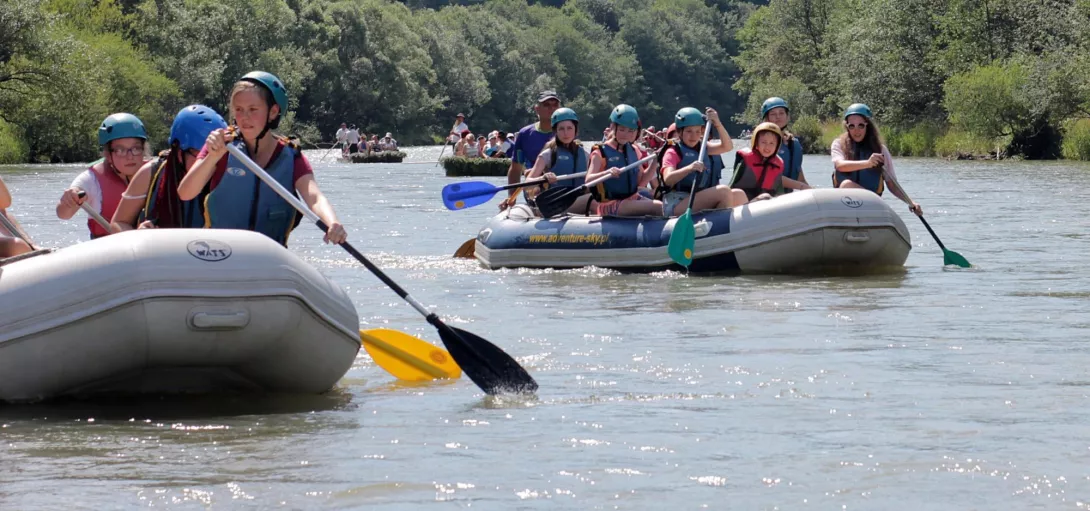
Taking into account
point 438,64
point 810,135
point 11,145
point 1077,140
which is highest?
point 438,64

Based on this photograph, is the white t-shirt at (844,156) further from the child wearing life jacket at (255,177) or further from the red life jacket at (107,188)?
the child wearing life jacket at (255,177)

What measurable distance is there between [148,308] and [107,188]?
173cm

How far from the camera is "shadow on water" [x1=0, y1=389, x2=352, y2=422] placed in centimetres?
580

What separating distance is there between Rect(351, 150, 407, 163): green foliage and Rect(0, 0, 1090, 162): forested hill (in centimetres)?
694

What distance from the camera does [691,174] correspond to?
36.7 ft

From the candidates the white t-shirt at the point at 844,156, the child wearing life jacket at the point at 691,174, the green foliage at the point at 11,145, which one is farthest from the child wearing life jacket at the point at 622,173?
the green foliage at the point at 11,145

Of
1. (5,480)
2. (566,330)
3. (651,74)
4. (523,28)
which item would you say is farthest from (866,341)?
(651,74)

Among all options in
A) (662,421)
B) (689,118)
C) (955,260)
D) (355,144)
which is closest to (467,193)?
(689,118)

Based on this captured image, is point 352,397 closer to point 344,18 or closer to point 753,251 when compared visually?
point 753,251

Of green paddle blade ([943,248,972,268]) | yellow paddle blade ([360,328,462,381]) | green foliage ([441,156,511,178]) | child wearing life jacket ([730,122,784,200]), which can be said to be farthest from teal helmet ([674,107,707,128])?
green foliage ([441,156,511,178])

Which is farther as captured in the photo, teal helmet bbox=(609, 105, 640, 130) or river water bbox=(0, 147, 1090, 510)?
teal helmet bbox=(609, 105, 640, 130)

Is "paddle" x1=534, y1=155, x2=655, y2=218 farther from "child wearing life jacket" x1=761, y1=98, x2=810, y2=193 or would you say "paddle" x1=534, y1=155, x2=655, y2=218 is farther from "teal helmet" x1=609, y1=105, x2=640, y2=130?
"child wearing life jacket" x1=761, y1=98, x2=810, y2=193

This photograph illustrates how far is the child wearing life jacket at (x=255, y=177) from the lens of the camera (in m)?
6.01

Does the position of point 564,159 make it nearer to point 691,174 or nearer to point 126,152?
point 691,174
